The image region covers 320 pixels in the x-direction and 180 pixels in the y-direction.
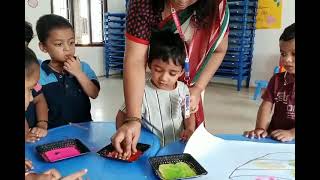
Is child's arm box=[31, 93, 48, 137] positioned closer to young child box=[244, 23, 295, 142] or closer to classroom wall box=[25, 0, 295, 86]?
young child box=[244, 23, 295, 142]

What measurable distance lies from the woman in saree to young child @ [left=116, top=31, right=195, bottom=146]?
40mm

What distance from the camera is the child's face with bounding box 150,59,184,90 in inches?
46.3

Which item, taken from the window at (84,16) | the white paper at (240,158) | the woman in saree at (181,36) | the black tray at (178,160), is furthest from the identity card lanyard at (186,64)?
the window at (84,16)

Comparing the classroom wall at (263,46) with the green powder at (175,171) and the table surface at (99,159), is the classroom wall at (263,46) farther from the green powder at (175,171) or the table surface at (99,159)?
the green powder at (175,171)

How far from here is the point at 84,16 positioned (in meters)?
5.15

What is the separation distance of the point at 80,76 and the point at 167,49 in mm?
473

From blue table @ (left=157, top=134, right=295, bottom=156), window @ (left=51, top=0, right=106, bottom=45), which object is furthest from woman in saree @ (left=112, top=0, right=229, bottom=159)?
window @ (left=51, top=0, right=106, bottom=45)

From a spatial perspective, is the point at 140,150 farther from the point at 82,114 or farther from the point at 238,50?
the point at 238,50

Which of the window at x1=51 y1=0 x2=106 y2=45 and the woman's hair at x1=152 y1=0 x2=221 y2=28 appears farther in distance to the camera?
the window at x1=51 y1=0 x2=106 y2=45

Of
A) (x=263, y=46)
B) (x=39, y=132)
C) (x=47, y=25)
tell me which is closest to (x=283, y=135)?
(x=39, y=132)

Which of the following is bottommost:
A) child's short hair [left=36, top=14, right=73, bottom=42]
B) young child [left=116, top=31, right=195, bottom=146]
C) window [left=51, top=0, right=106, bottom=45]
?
young child [left=116, top=31, right=195, bottom=146]

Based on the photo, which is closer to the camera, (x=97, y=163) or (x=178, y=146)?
(x=97, y=163)

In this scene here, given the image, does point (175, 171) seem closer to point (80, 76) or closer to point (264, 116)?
point (264, 116)
